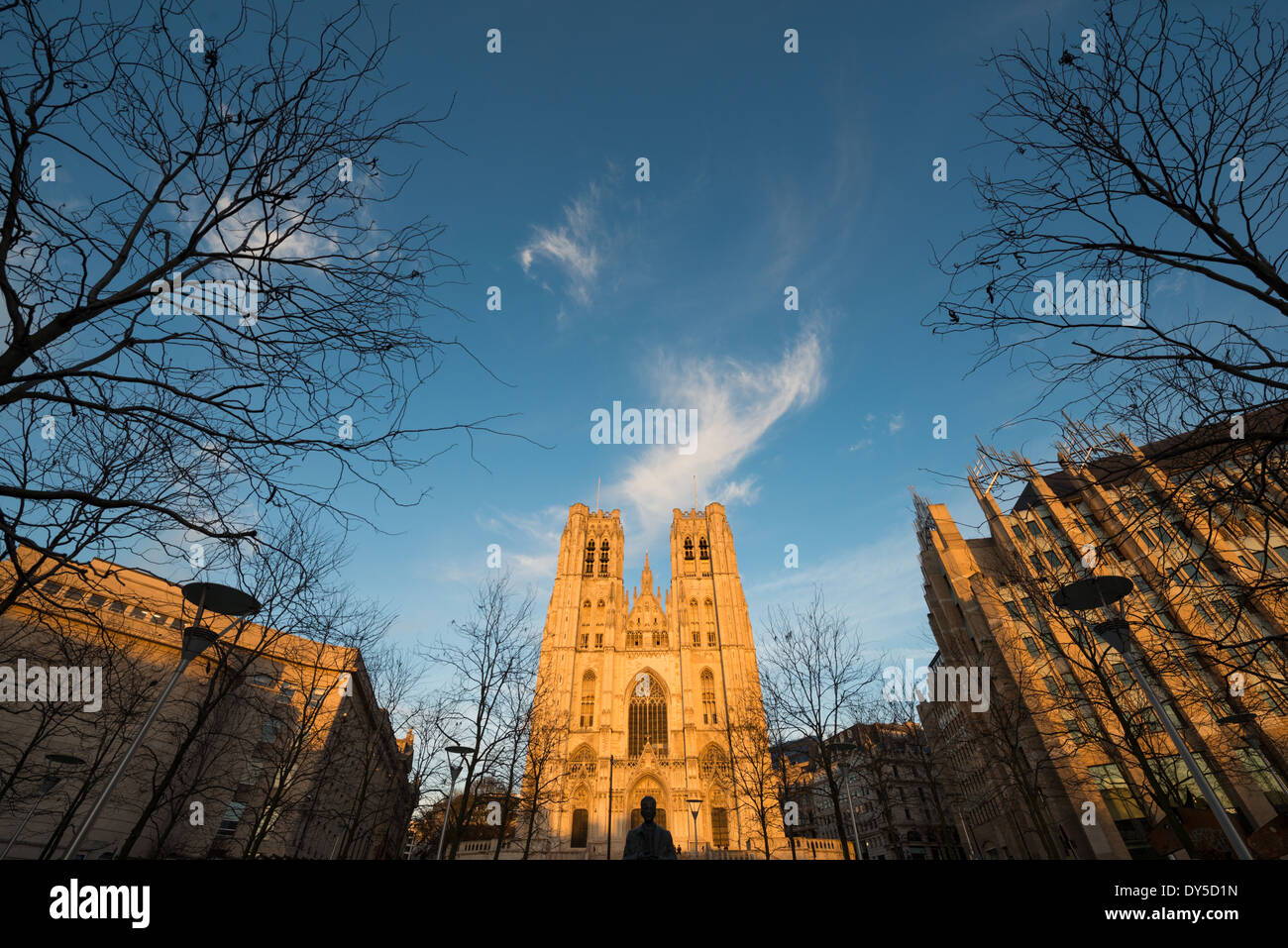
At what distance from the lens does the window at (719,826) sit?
4234 cm

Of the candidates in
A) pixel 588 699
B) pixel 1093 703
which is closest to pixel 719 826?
pixel 588 699

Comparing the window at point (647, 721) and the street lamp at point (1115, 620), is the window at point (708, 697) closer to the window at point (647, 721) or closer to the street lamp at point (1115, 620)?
the window at point (647, 721)

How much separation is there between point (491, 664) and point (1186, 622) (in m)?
34.5

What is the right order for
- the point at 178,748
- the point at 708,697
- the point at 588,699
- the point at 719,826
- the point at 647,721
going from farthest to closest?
the point at 708,697 → the point at 588,699 → the point at 647,721 → the point at 719,826 → the point at 178,748

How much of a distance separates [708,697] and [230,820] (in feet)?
120

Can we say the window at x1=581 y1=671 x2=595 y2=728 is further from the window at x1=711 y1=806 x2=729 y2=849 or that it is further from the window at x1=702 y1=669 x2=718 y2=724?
the window at x1=711 y1=806 x2=729 y2=849

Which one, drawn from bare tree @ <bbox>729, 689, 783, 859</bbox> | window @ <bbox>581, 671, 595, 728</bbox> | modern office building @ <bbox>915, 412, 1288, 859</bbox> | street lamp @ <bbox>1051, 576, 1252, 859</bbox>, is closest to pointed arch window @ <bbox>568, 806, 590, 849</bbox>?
window @ <bbox>581, 671, 595, 728</bbox>

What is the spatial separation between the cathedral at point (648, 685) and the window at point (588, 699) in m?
0.10

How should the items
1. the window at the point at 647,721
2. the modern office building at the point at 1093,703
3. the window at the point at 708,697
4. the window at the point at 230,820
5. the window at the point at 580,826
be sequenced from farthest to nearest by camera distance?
1. the window at the point at 708,697
2. the window at the point at 647,721
3. the window at the point at 580,826
4. the window at the point at 230,820
5. the modern office building at the point at 1093,703

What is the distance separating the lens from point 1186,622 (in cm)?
2683

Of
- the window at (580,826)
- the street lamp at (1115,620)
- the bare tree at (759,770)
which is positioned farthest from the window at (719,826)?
the street lamp at (1115,620)

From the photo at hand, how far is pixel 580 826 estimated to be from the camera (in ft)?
141

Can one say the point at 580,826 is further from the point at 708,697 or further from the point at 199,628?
the point at 199,628
